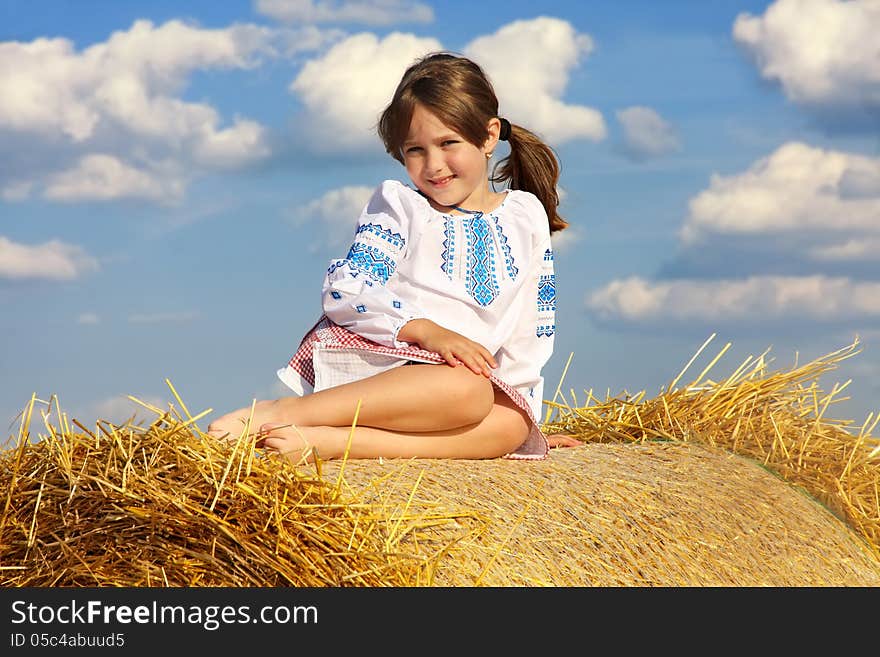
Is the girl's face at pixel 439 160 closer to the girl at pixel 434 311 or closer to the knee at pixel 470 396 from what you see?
the girl at pixel 434 311

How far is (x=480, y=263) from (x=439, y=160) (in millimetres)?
278

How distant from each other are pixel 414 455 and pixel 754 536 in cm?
87

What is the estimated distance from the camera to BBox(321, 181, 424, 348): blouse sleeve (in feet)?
8.29

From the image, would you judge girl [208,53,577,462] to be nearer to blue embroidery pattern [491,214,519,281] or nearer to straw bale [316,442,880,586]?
blue embroidery pattern [491,214,519,281]

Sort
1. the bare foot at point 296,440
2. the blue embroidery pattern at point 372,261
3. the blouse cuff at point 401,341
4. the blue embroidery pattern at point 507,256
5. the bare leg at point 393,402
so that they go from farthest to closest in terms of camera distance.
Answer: the blue embroidery pattern at point 507,256, the blue embroidery pattern at point 372,261, the blouse cuff at point 401,341, the bare leg at point 393,402, the bare foot at point 296,440

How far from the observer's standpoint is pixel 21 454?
6.97ft

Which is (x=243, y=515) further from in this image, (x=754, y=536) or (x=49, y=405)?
(x=754, y=536)

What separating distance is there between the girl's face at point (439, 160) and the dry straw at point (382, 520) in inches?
27.9

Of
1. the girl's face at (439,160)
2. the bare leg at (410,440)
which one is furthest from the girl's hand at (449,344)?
the girl's face at (439,160)

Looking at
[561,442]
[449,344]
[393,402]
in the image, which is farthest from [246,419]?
[561,442]

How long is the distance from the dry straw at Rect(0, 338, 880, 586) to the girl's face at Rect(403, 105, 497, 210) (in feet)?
2.32

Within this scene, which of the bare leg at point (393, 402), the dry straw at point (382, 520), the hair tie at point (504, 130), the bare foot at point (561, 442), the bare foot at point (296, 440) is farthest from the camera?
the bare foot at point (561, 442)

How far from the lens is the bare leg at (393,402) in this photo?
2.37 meters

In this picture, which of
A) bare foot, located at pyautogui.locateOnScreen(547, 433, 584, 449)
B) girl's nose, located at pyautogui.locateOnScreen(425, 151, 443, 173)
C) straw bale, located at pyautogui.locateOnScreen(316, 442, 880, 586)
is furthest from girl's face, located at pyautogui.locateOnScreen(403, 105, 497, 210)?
bare foot, located at pyautogui.locateOnScreen(547, 433, 584, 449)
